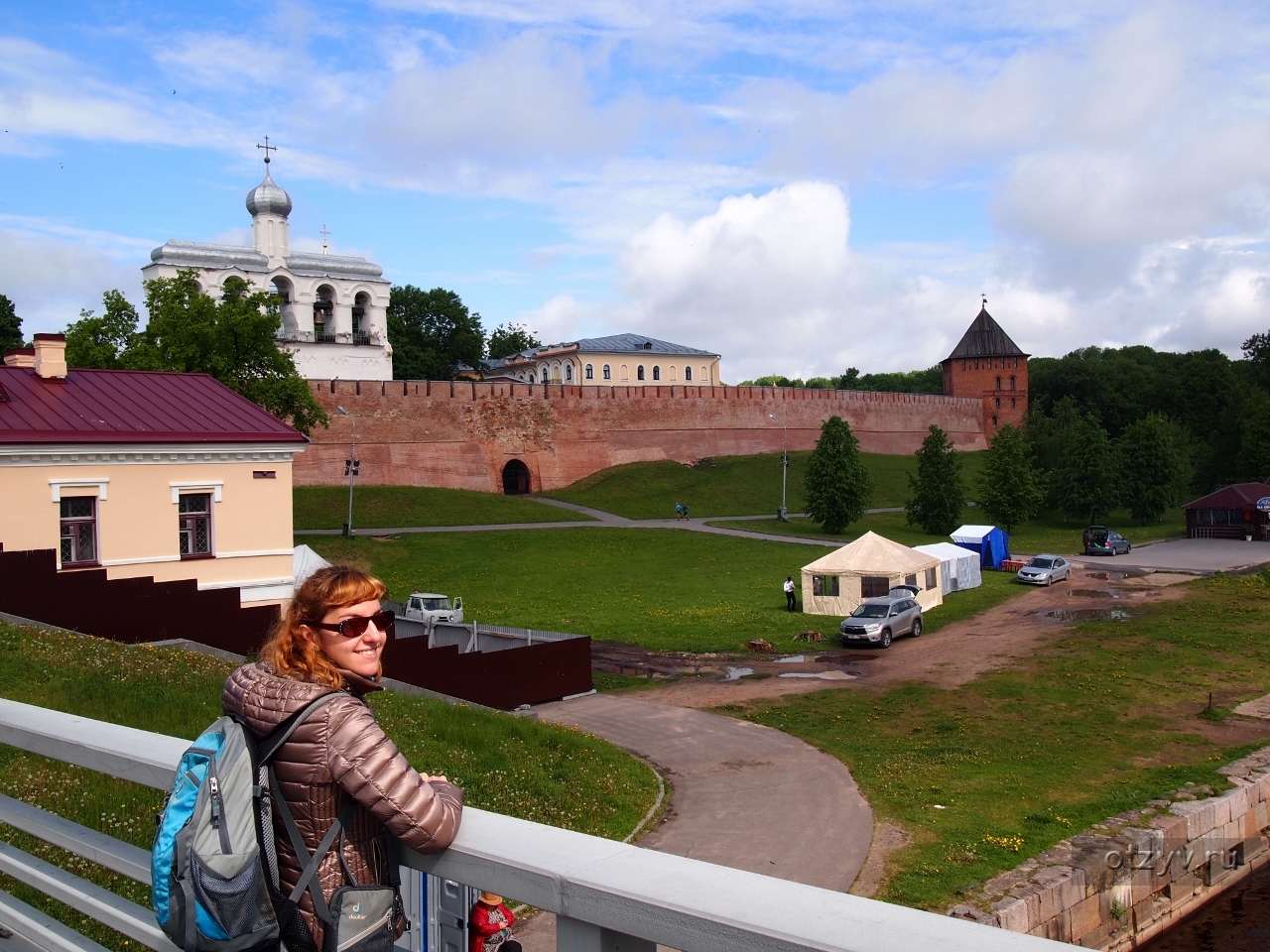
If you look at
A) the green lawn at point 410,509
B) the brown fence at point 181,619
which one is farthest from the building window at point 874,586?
the green lawn at point 410,509

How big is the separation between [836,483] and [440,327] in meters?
44.0

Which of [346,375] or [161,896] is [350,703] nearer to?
[161,896]

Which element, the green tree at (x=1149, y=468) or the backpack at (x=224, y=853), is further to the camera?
the green tree at (x=1149, y=468)

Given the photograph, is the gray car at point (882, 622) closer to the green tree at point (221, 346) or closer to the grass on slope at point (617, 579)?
the grass on slope at point (617, 579)

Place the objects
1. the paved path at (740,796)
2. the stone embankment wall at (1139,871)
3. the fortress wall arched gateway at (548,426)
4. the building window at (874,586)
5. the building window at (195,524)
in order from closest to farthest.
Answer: the stone embankment wall at (1139,871)
the paved path at (740,796)
the building window at (195,524)
the building window at (874,586)
the fortress wall arched gateway at (548,426)

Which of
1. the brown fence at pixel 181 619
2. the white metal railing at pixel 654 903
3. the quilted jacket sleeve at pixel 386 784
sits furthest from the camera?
the brown fence at pixel 181 619

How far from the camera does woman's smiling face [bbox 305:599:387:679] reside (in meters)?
2.55

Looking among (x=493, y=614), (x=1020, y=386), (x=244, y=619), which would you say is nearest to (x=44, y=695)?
(x=244, y=619)

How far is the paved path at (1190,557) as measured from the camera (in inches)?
1391

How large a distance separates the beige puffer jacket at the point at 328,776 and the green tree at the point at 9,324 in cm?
6099

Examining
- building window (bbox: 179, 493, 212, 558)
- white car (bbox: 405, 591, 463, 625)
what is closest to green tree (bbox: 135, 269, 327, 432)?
white car (bbox: 405, 591, 463, 625)

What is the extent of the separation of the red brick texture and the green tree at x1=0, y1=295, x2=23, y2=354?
6239 cm

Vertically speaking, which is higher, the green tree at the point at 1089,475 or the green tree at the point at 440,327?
the green tree at the point at 440,327

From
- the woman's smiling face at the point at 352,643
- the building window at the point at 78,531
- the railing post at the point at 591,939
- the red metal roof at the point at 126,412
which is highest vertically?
the red metal roof at the point at 126,412
